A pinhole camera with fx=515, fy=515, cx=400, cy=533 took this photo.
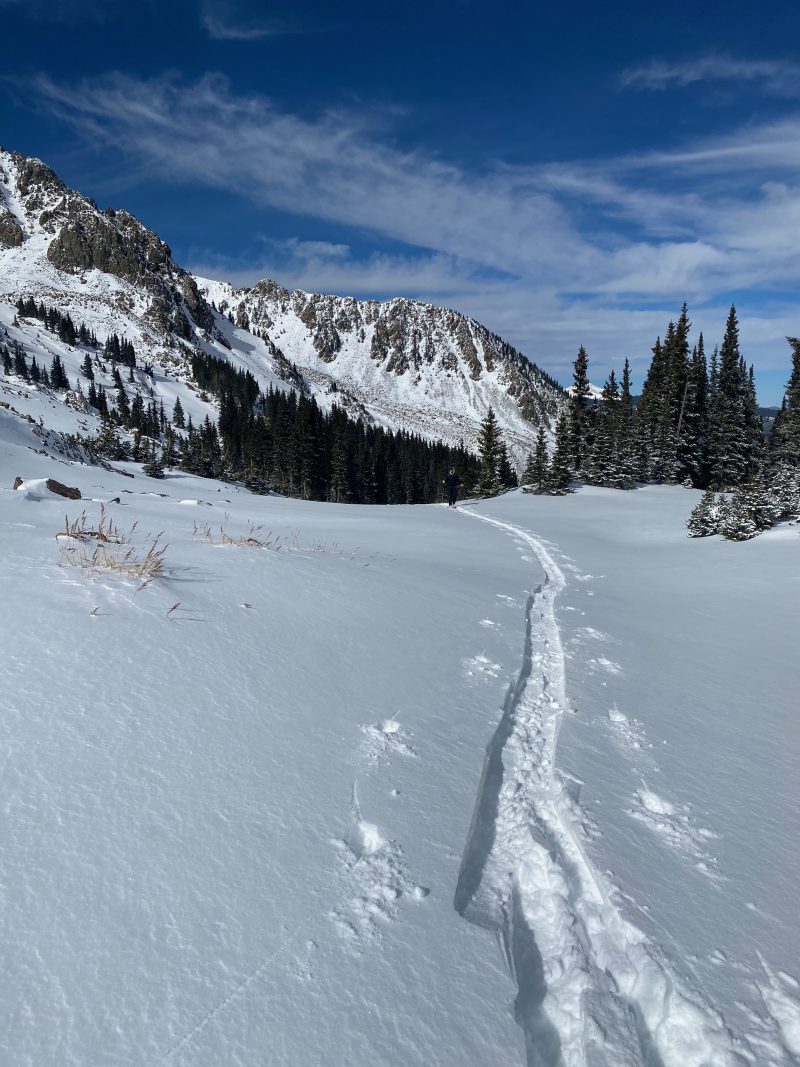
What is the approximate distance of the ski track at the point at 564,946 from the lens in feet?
5.19

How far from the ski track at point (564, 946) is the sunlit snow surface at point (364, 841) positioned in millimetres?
10

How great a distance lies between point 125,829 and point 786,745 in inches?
153

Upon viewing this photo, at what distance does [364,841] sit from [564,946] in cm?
83

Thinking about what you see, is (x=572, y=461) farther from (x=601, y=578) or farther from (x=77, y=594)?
(x=77, y=594)

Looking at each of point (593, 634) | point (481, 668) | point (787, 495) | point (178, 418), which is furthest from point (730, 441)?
point (178, 418)

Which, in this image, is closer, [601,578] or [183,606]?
[183,606]

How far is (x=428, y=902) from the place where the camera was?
1.91 metres

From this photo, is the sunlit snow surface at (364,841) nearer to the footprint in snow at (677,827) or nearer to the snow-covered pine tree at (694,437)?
the footprint in snow at (677,827)

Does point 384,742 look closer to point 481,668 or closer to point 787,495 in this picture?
point 481,668

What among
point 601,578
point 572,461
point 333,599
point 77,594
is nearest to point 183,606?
point 77,594

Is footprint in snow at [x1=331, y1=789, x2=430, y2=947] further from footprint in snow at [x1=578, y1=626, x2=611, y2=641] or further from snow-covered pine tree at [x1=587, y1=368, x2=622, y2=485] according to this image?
snow-covered pine tree at [x1=587, y1=368, x2=622, y2=485]

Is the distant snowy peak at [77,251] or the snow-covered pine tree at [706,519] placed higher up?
the distant snowy peak at [77,251]

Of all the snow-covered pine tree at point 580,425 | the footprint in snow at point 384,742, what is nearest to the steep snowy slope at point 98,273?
the snow-covered pine tree at point 580,425

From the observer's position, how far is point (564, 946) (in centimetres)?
192
